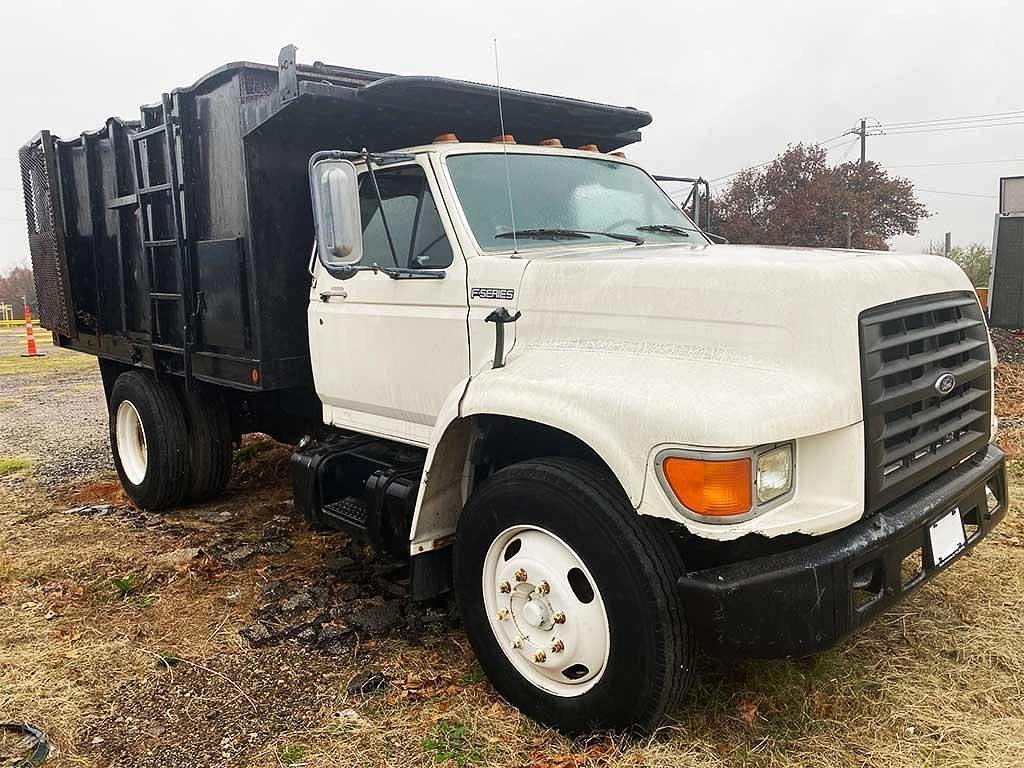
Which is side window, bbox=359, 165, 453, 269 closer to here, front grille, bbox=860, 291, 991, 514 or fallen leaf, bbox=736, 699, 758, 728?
front grille, bbox=860, 291, 991, 514

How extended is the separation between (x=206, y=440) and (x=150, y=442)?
39 centimetres

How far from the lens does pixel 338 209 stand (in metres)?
3.45

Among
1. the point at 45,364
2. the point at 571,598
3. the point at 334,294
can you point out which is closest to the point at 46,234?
the point at 334,294

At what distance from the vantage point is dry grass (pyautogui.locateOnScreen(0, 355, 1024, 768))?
9.85 ft

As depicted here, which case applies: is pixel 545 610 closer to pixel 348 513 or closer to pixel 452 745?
pixel 452 745

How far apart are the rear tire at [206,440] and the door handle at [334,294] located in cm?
190

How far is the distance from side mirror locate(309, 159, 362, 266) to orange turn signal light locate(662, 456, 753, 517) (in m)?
1.67

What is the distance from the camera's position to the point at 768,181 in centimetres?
2317

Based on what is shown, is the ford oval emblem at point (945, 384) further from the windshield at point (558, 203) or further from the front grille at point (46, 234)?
the front grille at point (46, 234)

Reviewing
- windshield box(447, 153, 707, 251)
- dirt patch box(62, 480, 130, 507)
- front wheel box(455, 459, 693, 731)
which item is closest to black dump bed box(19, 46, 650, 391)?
windshield box(447, 153, 707, 251)

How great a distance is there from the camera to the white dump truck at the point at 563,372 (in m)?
2.65

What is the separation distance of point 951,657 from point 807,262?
192 centimetres

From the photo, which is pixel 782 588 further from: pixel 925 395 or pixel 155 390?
pixel 155 390

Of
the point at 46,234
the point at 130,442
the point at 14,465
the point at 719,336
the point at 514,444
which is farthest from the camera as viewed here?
the point at 14,465
